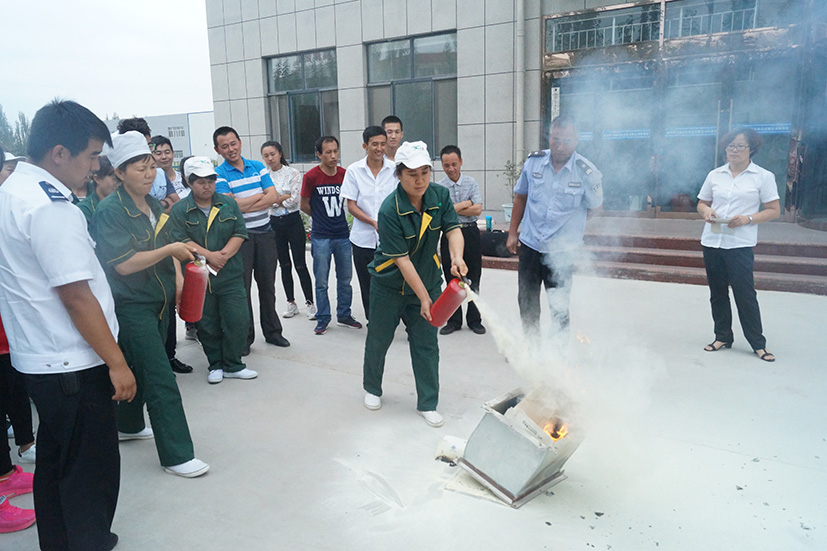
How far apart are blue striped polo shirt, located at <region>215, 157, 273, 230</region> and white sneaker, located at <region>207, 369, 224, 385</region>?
1340 millimetres

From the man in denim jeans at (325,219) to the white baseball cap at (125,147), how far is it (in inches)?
112

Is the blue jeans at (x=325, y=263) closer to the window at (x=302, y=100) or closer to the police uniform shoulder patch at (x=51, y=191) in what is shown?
the police uniform shoulder patch at (x=51, y=191)

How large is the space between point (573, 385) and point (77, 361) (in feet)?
7.73

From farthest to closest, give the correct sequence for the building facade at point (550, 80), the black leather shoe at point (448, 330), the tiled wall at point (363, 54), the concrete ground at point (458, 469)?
the tiled wall at point (363, 54), the building facade at point (550, 80), the black leather shoe at point (448, 330), the concrete ground at point (458, 469)

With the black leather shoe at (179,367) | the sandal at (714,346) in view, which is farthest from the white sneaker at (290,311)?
the sandal at (714,346)

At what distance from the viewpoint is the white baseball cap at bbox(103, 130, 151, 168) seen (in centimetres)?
293

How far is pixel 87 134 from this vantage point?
218 cm

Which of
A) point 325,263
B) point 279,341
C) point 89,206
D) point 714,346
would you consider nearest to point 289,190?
point 325,263

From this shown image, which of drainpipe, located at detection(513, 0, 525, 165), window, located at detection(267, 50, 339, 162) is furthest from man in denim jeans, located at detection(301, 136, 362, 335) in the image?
window, located at detection(267, 50, 339, 162)

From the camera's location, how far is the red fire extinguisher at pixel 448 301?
3.32 m

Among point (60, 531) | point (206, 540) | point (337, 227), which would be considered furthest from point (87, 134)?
point (337, 227)

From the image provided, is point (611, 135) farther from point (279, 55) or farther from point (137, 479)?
point (137, 479)

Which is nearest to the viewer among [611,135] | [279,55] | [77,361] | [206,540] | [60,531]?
[77,361]

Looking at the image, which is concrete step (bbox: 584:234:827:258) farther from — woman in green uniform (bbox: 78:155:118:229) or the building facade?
woman in green uniform (bbox: 78:155:118:229)
